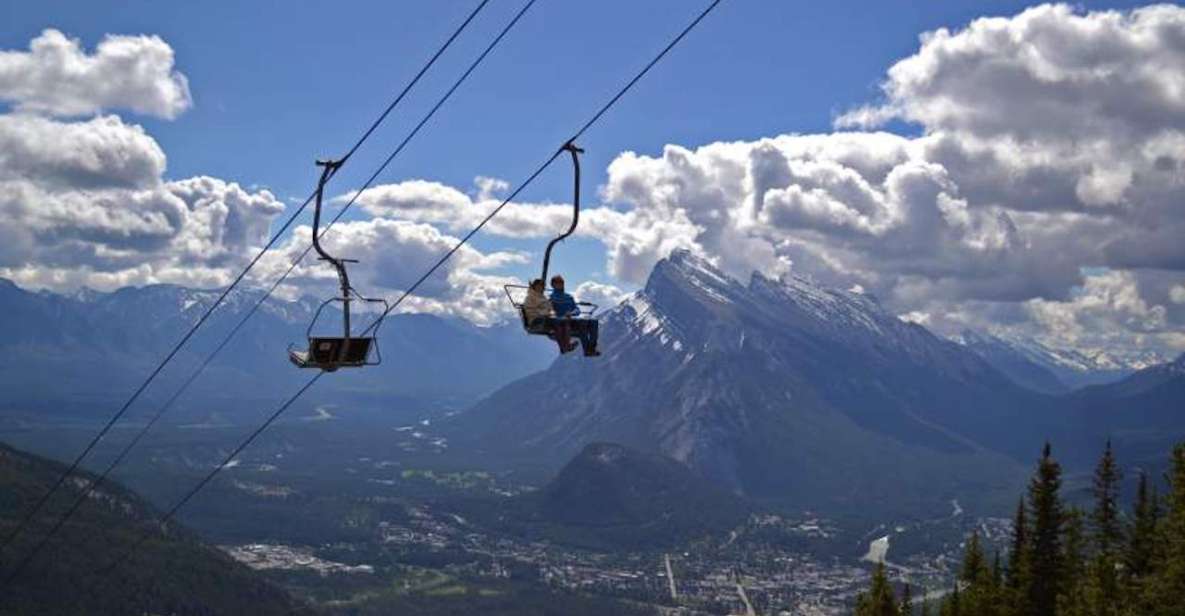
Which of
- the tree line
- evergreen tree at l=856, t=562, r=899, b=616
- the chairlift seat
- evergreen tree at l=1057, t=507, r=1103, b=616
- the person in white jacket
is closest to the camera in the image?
the chairlift seat

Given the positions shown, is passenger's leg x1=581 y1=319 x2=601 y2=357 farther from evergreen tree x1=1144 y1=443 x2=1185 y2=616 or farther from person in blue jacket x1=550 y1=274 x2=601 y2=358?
evergreen tree x1=1144 y1=443 x2=1185 y2=616

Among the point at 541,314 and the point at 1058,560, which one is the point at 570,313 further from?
the point at 1058,560

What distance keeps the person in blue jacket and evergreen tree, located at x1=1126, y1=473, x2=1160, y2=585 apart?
4737 cm

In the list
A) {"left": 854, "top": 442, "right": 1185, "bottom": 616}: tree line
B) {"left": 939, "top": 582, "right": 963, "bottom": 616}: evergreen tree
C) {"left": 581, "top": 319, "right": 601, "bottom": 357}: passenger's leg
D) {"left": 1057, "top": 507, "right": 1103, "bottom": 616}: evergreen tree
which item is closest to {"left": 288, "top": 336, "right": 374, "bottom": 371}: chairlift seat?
{"left": 581, "top": 319, "right": 601, "bottom": 357}: passenger's leg

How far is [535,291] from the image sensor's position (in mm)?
35906

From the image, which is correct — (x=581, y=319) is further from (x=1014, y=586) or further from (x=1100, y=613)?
(x=1014, y=586)

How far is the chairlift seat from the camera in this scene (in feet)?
113

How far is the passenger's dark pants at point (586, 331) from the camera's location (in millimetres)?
36844

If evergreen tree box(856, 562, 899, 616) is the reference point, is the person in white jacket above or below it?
above

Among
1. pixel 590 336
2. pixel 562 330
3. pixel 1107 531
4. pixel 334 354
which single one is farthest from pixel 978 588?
pixel 334 354

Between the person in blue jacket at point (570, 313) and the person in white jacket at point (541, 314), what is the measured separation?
1.07 ft

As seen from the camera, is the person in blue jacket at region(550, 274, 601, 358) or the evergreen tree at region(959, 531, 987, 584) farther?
the evergreen tree at region(959, 531, 987, 584)

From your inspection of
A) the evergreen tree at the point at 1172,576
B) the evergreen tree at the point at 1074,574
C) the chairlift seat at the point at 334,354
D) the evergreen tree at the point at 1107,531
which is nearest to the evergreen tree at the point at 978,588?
the evergreen tree at the point at 1074,574

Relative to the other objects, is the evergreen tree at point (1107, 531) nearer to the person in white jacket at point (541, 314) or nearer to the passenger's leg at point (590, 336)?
the passenger's leg at point (590, 336)
